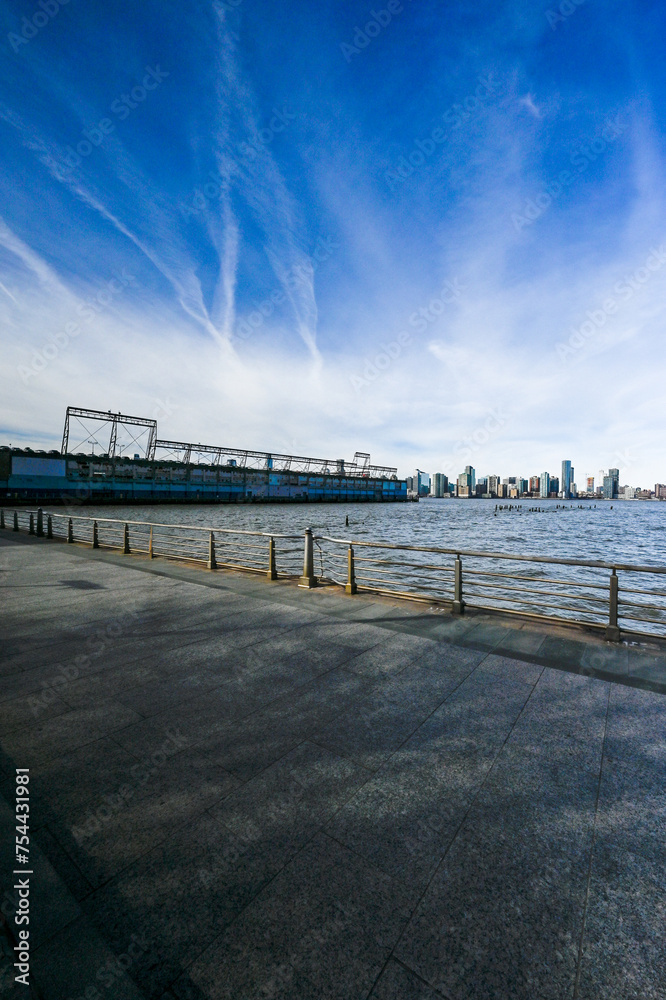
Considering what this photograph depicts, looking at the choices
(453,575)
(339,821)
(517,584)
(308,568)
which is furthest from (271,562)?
(517,584)

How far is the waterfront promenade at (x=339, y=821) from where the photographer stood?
5.55 ft

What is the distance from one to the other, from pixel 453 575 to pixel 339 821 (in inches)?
662

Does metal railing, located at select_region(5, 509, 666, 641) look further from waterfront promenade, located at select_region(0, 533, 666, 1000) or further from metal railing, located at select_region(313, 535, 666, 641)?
waterfront promenade, located at select_region(0, 533, 666, 1000)

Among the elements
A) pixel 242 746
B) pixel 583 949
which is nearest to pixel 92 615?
pixel 242 746

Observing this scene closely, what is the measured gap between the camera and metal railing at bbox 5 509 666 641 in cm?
580

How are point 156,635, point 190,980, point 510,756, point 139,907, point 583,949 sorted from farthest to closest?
point 156,635
point 510,756
point 139,907
point 583,949
point 190,980

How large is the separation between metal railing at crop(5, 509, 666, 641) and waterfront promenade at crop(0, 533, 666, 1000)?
111 centimetres

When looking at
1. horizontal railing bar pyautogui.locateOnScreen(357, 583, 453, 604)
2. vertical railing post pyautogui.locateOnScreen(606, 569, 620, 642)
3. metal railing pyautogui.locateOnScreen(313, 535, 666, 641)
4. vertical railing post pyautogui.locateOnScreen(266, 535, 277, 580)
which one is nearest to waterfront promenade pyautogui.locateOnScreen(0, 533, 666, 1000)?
vertical railing post pyautogui.locateOnScreen(606, 569, 620, 642)

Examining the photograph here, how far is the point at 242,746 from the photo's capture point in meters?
3.21

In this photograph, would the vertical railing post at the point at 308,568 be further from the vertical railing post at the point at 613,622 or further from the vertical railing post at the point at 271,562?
the vertical railing post at the point at 613,622

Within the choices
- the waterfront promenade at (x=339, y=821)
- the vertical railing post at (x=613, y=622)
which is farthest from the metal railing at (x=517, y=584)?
the waterfront promenade at (x=339, y=821)

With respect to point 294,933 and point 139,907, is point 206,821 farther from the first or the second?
point 294,933

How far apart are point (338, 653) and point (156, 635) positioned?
2.69 m

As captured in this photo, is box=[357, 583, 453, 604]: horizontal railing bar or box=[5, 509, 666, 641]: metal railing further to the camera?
box=[357, 583, 453, 604]: horizontal railing bar
